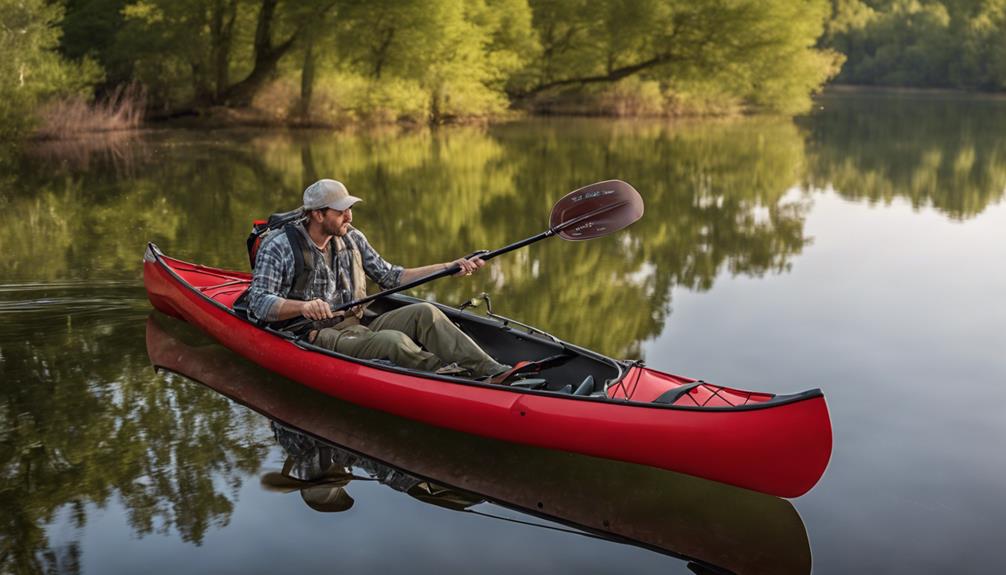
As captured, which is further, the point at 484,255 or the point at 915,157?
the point at 915,157

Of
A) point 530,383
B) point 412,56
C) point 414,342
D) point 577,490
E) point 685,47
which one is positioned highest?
point 685,47

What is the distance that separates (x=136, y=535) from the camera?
421cm

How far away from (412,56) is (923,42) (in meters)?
44.9

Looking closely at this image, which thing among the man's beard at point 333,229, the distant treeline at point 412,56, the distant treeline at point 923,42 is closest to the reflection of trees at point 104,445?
the man's beard at point 333,229

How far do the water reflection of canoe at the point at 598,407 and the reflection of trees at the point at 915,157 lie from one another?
9.77 meters

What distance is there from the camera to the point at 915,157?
20391mm

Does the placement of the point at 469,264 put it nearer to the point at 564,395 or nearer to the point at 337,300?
the point at 337,300

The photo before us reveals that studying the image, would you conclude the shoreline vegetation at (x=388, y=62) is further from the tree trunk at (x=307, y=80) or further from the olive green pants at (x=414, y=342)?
the olive green pants at (x=414, y=342)

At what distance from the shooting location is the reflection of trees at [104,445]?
14.3 feet

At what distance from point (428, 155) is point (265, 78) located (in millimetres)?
8065


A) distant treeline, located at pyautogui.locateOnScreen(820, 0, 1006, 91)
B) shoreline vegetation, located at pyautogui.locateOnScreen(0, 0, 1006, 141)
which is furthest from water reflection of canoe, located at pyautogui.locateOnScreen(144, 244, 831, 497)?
distant treeline, located at pyautogui.locateOnScreen(820, 0, 1006, 91)

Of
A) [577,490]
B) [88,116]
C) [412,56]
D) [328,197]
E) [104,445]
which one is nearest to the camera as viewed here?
[577,490]

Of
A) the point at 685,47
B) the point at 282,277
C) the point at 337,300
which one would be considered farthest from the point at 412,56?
the point at 282,277

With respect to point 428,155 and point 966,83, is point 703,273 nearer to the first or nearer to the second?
point 428,155
